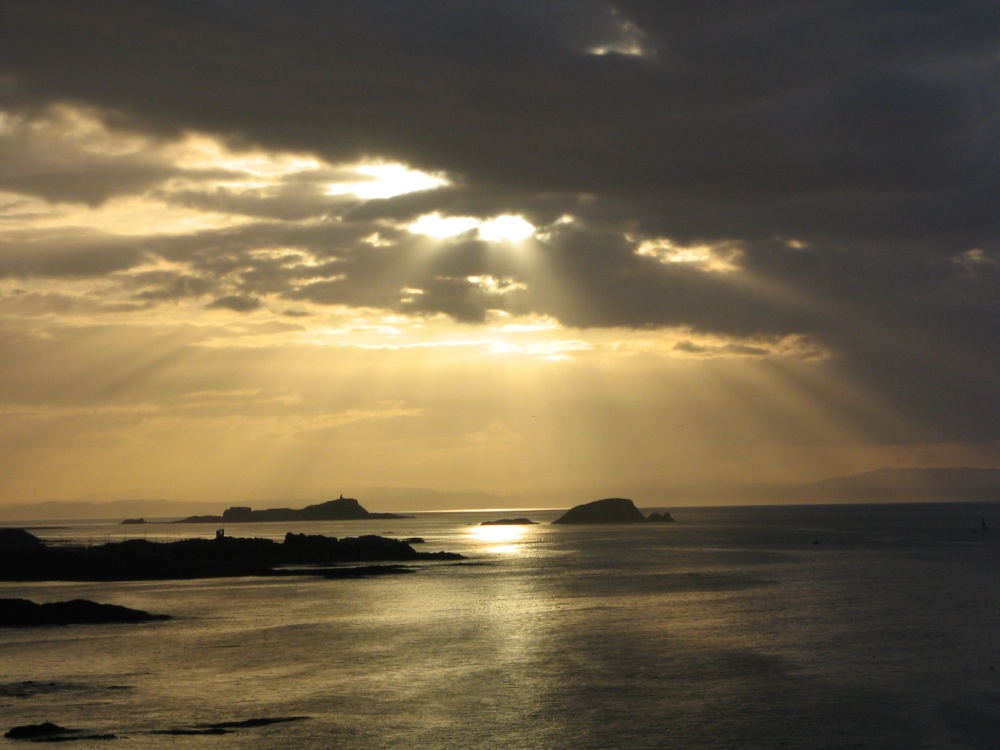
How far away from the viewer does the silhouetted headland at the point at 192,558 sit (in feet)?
371

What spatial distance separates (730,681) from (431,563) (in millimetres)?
93908

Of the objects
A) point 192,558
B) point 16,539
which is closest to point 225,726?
point 192,558

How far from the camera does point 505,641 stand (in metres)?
61.2

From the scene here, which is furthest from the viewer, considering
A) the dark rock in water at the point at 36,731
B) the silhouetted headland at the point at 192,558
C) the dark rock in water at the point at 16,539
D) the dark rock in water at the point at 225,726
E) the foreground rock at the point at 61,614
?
the dark rock in water at the point at 16,539

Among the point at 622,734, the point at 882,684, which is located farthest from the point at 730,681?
the point at 622,734

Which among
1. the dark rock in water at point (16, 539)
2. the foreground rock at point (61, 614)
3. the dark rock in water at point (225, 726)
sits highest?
the dark rock in water at point (16, 539)

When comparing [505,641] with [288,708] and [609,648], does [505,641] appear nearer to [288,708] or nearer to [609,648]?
[609,648]

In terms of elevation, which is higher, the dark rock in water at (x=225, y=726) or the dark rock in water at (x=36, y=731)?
the dark rock in water at (x=36, y=731)

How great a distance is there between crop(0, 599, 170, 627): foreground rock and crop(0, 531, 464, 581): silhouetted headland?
44.0 meters

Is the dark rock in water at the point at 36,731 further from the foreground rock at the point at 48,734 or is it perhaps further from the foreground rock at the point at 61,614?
the foreground rock at the point at 61,614

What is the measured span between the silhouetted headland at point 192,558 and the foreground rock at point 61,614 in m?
44.0

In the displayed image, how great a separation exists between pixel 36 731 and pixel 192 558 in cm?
9301

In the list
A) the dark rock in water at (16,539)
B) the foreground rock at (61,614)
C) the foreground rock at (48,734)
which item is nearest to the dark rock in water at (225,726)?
the foreground rock at (48,734)

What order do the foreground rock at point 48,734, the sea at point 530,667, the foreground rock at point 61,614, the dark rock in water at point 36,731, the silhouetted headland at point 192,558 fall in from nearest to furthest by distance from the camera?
1. the foreground rock at point 48,734
2. the dark rock in water at point 36,731
3. the sea at point 530,667
4. the foreground rock at point 61,614
5. the silhouetted headland at point 192,558
